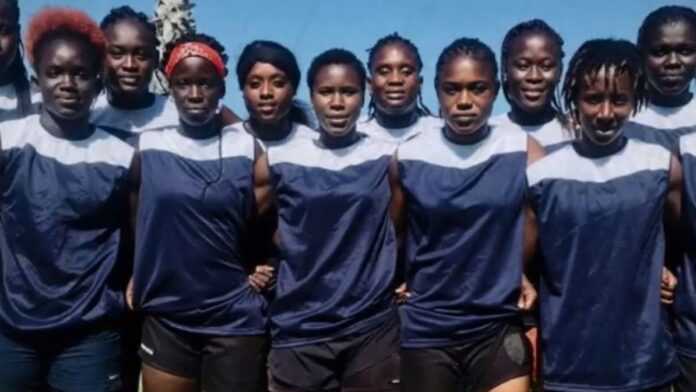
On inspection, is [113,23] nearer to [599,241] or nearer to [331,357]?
[331,357]

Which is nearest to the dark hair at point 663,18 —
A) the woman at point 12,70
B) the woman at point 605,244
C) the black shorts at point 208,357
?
the woman at point 605,244

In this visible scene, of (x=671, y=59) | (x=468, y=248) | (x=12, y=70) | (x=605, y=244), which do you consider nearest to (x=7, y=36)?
(x=12, y=70)

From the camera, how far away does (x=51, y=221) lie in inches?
185

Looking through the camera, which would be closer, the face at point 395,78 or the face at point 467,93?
the face at point 467,93

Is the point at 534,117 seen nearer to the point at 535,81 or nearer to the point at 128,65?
the point at 535,81

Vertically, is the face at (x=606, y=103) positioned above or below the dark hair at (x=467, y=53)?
below

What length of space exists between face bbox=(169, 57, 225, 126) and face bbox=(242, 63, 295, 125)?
0.39 metres

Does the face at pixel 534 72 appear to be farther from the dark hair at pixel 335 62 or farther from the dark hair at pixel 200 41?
the dark hair at pixel 200 41

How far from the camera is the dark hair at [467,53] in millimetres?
4887

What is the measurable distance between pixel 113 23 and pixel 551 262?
10.3 ft

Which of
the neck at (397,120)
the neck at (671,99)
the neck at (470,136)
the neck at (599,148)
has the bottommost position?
the neck at (599,148)

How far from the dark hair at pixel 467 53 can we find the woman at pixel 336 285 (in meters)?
0.63

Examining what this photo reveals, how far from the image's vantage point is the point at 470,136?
481 centimetres

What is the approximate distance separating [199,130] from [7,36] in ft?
4.50
